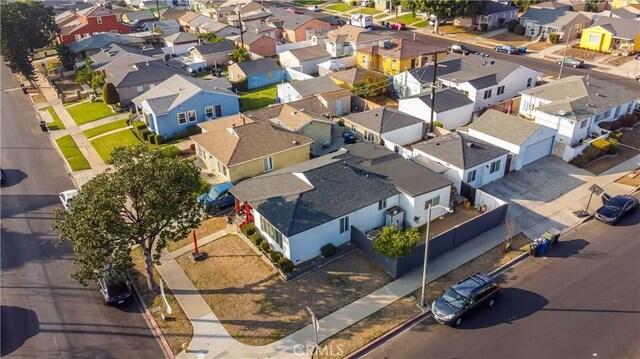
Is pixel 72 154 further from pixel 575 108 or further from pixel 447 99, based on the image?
pixel 575 108

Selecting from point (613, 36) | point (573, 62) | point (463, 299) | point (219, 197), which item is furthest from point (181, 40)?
point (463, 299)

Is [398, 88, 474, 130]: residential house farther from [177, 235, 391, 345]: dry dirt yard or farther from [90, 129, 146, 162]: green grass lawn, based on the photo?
[90, 129, 146, 162]: green grass lawn

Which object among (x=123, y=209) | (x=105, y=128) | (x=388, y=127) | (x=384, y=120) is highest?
(x=123, y=209)

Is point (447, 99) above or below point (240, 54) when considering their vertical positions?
above

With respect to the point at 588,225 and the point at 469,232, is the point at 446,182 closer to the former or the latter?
the point at 469,232

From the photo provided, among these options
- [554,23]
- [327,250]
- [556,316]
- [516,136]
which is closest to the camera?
[556,316]

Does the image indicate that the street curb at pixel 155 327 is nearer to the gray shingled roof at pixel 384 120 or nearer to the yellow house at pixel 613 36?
the gray shingled roof at pixel 384 120

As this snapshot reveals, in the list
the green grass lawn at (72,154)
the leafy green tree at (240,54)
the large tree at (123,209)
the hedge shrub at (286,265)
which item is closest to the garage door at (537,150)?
the hedge shrub at (286,265)
